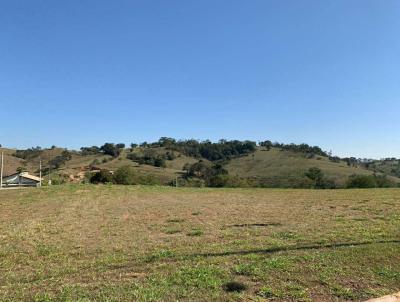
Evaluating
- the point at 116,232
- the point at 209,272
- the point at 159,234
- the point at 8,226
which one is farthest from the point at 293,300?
the point at 8,226

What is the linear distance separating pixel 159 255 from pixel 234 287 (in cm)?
260

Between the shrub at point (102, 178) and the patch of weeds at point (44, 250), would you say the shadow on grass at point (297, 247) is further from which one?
the shrub at point (102, 178)

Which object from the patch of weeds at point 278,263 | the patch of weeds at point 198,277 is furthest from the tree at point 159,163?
the patch of weeds at point 198,277

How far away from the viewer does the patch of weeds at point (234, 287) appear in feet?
22.7

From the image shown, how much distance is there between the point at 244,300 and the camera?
6.49 metres

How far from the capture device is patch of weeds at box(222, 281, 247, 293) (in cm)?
691

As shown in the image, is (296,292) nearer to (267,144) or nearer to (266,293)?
(266,293)

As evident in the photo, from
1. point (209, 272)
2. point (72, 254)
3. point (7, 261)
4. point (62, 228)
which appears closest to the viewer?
point (209, 272)

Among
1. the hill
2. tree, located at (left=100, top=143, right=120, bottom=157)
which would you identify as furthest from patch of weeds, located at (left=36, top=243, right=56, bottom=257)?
tree, located at (left=100, top=143, right=120, bottom=157)

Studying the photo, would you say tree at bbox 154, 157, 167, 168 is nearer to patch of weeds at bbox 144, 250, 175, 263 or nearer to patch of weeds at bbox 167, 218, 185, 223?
patch of weeds at bbox 167, 218, 185, 223

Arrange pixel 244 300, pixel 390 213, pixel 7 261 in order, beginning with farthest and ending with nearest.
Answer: pixel 390 213, pixel 7 261, pixel 244 300

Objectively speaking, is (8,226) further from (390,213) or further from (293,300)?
(390,213)

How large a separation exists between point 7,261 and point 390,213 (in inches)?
520

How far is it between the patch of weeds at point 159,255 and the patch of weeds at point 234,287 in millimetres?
2085
